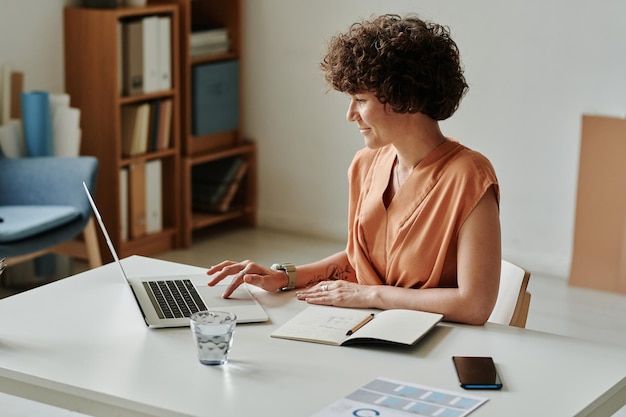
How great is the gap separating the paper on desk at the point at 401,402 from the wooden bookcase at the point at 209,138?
3632mm

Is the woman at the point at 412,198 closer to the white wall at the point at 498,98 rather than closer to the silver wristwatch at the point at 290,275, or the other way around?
the silver wristwatch at the point at 290,275

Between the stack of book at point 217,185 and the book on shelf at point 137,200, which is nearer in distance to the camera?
the book on shelf at point 137,200

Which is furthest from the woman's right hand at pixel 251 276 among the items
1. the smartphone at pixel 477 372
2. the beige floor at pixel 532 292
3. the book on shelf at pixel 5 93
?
the book on shelf at pixel 5 93

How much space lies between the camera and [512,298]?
224 centimetres

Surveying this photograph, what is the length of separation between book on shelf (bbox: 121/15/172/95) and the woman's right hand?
2.70 m

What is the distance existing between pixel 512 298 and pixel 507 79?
274cm

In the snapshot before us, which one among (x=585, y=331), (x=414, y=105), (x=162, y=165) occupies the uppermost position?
(x=414, y=105)

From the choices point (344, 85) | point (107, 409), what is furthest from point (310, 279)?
point (107, 409)

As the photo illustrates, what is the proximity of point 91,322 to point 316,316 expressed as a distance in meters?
0.46

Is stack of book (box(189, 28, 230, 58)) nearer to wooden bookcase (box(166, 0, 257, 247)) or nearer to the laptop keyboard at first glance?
wooden bookcase (box(166, 0, 257, 247))

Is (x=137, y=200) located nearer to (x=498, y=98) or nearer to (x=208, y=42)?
(x=208, y=42)

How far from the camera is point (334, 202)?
5.47 meters

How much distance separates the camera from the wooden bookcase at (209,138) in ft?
17.0

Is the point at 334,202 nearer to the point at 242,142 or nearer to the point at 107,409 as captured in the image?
the point at 242,142
